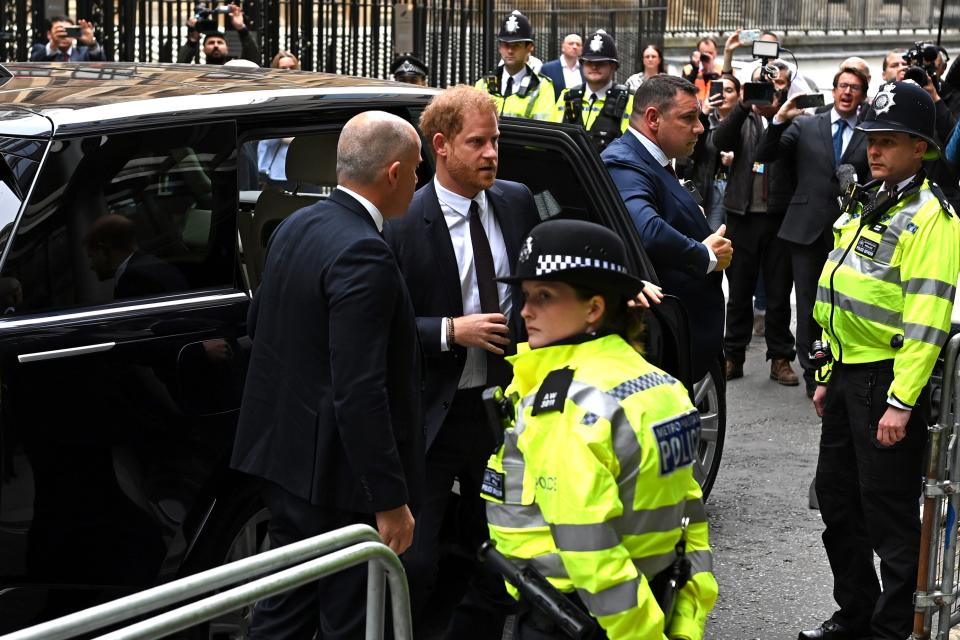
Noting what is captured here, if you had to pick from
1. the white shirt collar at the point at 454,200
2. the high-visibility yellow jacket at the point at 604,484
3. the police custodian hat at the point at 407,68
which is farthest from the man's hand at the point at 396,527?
the police custodian hat at the point at 407,68

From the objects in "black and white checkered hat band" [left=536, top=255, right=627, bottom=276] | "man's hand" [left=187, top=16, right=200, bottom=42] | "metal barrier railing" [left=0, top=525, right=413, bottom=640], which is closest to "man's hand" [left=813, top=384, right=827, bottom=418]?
"black and white checkered hat band" [left=536, top=255, right=627, bottom=276]

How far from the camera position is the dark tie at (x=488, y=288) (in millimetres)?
4297

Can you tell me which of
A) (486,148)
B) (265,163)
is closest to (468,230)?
(486,148)

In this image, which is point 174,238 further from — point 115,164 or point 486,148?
point 486,148

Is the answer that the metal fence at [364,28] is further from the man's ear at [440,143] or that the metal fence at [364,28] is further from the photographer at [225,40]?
the man's ear at [440,143]

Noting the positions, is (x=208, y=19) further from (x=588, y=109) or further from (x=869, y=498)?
(x=869, y=498)

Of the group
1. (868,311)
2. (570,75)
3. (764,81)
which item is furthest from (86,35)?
(868,311)

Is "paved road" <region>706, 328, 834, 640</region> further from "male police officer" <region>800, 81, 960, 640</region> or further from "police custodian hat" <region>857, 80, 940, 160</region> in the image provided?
"police custodian hat" <region>857, 80, 940, 160</region>

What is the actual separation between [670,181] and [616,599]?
3.05 metres

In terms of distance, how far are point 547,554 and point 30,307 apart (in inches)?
62.2

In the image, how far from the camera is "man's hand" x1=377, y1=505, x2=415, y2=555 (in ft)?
11.1

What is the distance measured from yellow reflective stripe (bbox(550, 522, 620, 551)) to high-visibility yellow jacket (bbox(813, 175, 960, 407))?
198 cm

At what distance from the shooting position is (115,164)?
371 centimetres

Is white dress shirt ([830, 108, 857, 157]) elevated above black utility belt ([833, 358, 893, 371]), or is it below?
above
